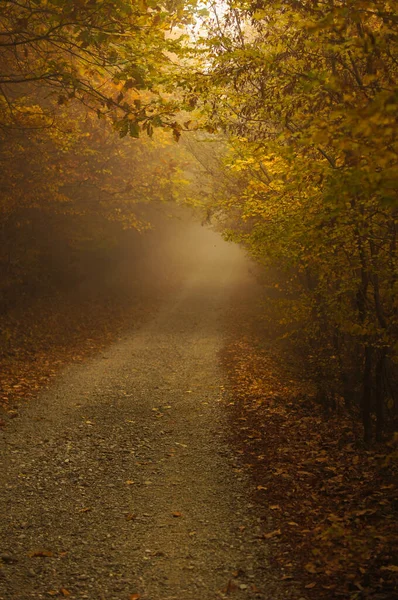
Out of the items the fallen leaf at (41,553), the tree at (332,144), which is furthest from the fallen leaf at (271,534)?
the tree at (332,144)

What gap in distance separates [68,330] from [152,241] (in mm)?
21338

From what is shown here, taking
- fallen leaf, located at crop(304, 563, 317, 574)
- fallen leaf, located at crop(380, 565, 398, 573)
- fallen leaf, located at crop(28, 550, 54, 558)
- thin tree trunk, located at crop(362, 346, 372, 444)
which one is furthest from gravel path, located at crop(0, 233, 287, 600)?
thin tree trunk, located at crop(362, 346, 372, 444)

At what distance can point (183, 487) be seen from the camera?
23.3 feet

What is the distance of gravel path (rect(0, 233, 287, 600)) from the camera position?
195 inches

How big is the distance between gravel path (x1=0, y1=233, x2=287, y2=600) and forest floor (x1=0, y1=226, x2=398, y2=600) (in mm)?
22

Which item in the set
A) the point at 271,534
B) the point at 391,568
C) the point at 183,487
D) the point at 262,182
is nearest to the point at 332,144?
the point at 391,568

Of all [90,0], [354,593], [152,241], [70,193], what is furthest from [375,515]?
[152,241]

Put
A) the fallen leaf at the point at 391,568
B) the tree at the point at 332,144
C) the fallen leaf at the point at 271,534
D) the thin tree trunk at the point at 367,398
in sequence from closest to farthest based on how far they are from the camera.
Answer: the tree at the point at 332,144
the fallen leaf at the point at 391,568
the fallen leaf at the point at 271,534
the thin tree trunk at the point at 367,398

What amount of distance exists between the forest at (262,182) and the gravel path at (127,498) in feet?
2.73

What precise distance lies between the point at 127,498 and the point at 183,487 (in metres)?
0.82

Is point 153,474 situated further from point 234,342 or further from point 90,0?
point 234,342

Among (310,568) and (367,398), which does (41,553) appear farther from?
(367,398)

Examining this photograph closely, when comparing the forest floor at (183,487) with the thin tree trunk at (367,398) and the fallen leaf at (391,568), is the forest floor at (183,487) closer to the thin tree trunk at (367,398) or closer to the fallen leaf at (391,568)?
the fallen leaf at (391,568)

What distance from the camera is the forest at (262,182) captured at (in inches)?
206
